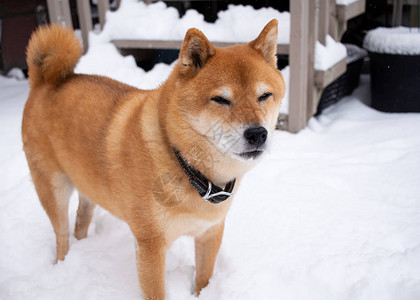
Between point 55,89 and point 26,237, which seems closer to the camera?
point 55,89

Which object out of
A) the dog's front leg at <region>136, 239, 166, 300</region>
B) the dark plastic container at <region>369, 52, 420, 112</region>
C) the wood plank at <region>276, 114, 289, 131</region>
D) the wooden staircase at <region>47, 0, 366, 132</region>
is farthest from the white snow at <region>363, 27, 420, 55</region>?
the dog's front leg at <region>136, 239, 166, 300</region>

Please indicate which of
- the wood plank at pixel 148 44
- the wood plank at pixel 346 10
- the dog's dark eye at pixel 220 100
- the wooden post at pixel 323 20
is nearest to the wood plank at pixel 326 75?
the wooden post at pixel 323 20

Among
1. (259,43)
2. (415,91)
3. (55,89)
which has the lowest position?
(415,91)

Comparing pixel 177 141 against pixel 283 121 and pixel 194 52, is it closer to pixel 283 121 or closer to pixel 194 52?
pixel 194 52

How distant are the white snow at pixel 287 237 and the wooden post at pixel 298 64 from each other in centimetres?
21

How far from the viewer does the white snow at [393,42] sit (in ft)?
12.1

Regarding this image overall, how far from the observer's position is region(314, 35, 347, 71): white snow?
3.50 meters

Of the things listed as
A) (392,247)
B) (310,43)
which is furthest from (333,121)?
(392,247)

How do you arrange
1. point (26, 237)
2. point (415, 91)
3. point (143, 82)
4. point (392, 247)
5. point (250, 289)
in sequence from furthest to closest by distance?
point (143, 82), point (415, 91), point (26, 237), point (392, 247), point (250, 289)

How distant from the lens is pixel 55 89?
2.14m

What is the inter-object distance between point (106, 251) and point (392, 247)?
1655mm

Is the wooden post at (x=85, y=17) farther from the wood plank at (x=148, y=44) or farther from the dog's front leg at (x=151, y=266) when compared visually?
the dog's front leg at (x=151, y=266)

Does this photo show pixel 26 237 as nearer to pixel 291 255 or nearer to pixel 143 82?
pixel 291 255

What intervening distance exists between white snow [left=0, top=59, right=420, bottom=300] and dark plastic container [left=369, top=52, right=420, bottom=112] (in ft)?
1.80
